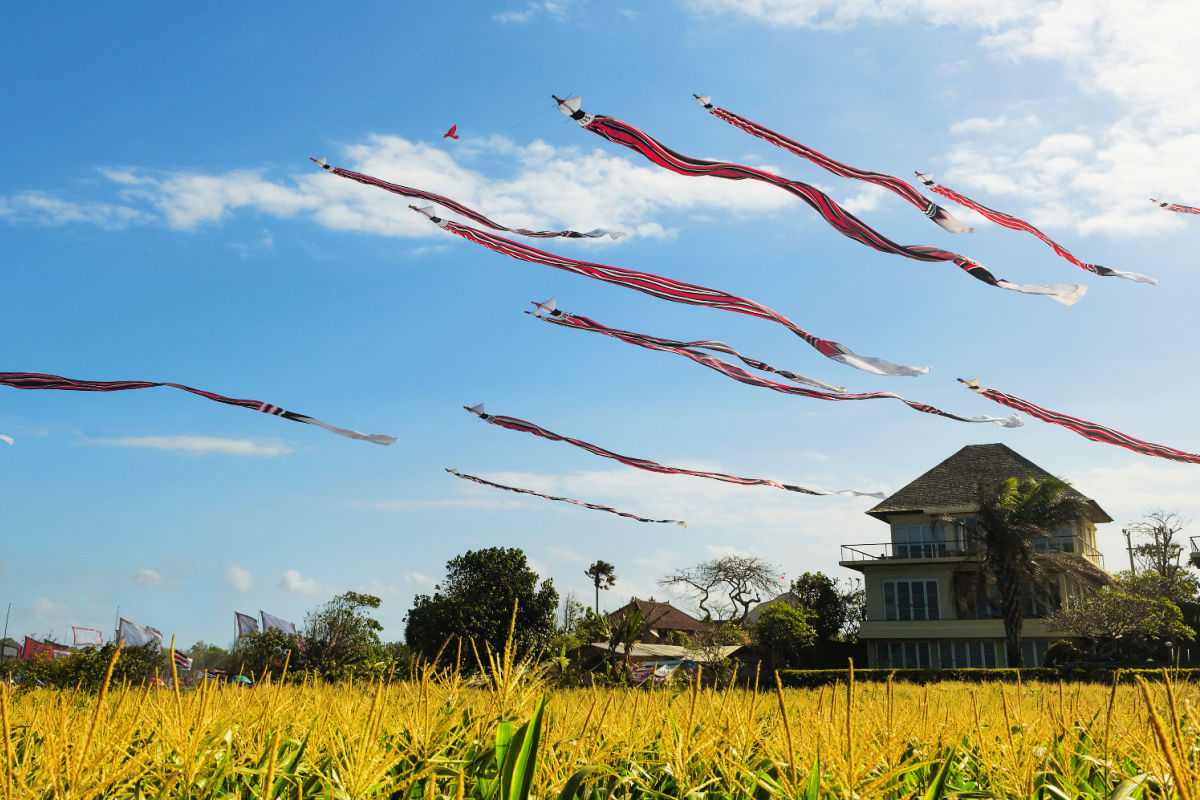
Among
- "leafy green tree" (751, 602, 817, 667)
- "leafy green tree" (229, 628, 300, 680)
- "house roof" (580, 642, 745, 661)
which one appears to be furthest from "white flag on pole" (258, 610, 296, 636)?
"leafy green tree" (751, 602, 817, 667)

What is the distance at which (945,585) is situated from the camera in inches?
1681

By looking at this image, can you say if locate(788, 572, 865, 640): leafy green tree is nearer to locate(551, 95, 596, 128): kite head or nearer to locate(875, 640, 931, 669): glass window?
locate(875, 640, 931, 669): glass window

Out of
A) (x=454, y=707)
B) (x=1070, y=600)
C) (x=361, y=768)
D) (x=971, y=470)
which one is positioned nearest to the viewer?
(x=361, y=768)

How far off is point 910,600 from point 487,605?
2215 cm

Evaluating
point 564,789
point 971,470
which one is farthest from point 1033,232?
point 971,470

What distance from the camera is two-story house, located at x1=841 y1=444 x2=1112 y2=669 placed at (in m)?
40.4

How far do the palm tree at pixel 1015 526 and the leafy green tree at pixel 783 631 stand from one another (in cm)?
884

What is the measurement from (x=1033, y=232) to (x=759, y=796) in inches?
287

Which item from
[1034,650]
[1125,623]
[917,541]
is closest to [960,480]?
[917,541]

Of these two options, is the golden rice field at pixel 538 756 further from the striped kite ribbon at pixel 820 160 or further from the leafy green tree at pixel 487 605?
the leafy green tree at pixel 487 605

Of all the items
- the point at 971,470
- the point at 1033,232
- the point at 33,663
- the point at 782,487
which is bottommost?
the point at 33,663

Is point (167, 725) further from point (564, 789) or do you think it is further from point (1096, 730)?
point (1096, 730)

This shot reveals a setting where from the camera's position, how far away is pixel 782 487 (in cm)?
1350

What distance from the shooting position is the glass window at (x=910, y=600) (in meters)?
42.6
